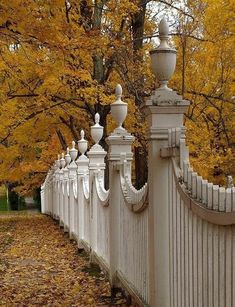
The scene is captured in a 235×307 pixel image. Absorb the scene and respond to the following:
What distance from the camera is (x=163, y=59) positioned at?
4.86 m

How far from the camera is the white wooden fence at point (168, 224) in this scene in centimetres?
340

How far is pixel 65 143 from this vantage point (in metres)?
28.2

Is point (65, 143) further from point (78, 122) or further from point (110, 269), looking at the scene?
point (110, 269)

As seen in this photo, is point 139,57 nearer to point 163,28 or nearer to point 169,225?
point 163,28

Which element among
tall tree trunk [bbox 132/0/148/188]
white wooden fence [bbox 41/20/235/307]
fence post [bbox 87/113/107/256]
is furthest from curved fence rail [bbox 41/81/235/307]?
tall tree trunk [bbox 132/0/148/188]

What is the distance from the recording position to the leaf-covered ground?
7.50 metres

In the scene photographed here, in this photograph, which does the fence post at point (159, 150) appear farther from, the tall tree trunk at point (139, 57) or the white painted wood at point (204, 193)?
the tall tree trunk at point (139, 57)

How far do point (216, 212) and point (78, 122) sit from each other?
21.5m

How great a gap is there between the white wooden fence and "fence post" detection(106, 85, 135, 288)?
1 cm

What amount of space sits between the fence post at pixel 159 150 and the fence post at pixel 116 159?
101 inches

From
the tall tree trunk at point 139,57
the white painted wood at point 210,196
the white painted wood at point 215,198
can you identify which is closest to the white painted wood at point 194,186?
the white painted wood at point 210,196

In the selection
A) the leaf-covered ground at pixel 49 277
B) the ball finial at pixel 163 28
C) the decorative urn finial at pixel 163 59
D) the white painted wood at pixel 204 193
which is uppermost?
the ball finial at pixel 163 28

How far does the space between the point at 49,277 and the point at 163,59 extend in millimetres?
5672

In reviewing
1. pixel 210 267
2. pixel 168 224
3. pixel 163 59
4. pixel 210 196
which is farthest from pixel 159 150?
pixel 210 267
